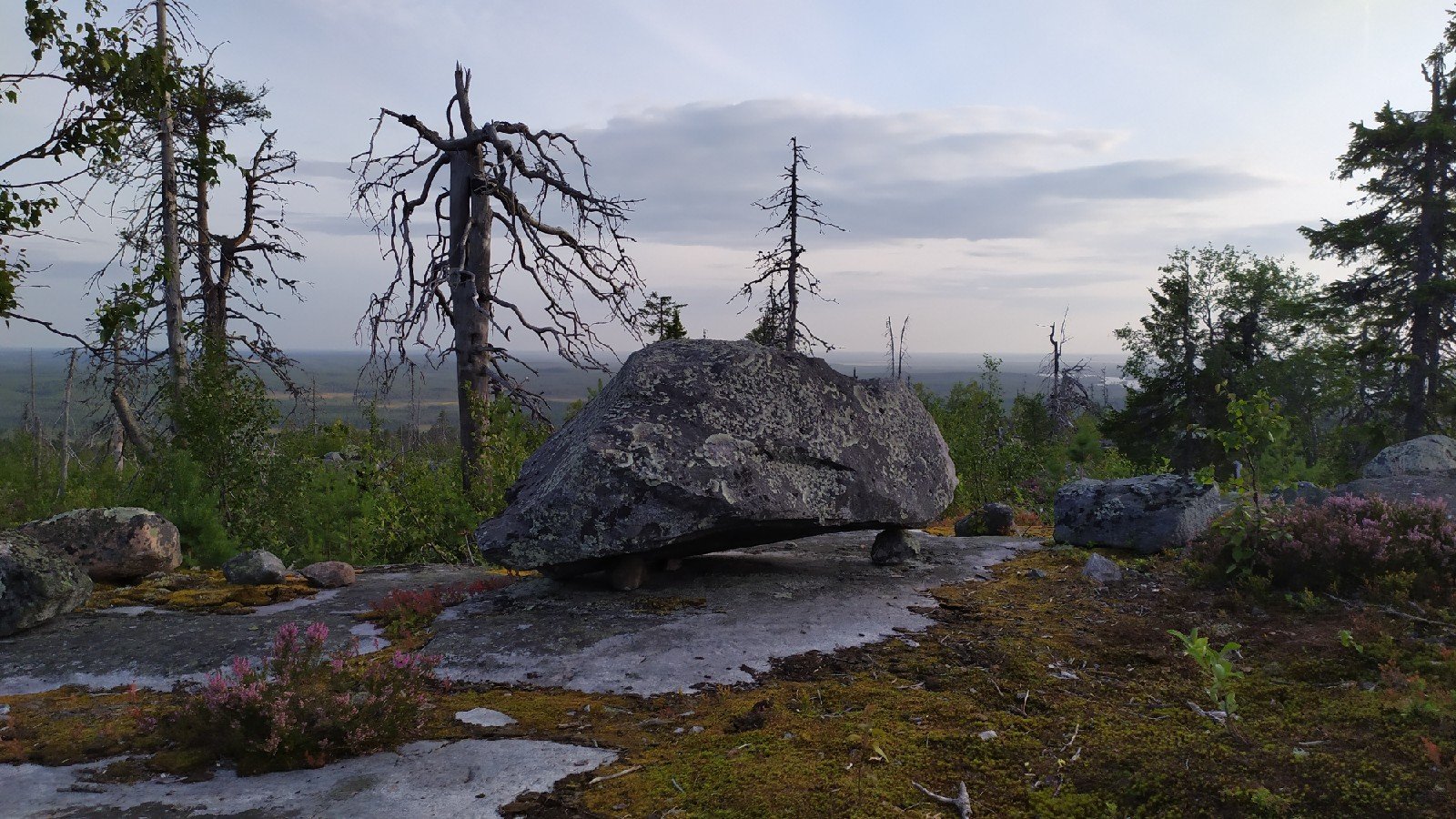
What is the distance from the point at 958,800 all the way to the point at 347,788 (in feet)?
10.5

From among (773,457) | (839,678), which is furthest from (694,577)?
(839,678)

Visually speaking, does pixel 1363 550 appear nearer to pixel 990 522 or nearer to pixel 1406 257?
pixel 990 522

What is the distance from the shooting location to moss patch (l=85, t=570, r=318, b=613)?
8703mm

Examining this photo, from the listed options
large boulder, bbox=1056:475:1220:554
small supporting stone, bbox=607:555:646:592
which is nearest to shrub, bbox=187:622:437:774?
small supporting stone, bbox=607:555:646:592

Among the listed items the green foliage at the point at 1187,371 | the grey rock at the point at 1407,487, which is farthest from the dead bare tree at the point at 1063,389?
the grey rock at the point at 1407,487

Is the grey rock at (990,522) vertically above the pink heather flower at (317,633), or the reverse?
the pink heather flower at (317,633)

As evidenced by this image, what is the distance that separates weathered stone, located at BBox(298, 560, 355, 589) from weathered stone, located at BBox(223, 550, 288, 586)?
350 millimetres

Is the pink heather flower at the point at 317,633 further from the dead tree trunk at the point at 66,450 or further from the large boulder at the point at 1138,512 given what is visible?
the dead tree trunk at the point at 66,450

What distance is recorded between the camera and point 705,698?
5.86 meters

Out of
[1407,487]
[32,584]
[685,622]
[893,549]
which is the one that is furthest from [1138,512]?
[32,584]

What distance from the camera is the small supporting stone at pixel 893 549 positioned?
10.4m

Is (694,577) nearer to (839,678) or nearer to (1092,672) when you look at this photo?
(839,678)

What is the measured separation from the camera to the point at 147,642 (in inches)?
294

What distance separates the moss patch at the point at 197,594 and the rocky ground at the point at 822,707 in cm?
34
